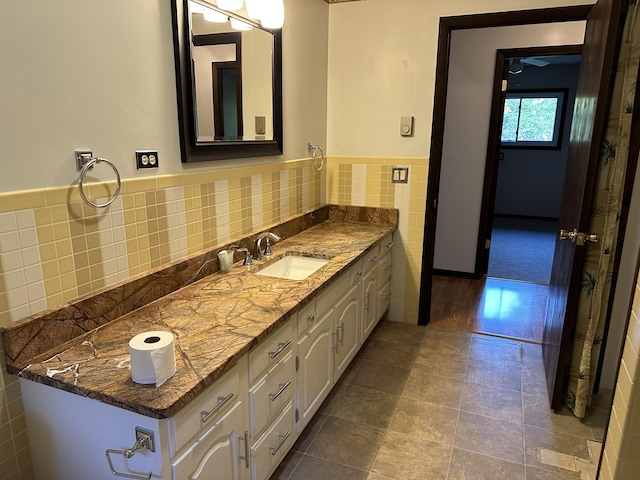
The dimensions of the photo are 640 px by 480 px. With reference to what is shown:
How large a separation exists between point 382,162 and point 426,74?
667mm

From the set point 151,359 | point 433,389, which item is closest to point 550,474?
point 433,389

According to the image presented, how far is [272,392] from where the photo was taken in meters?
1.71

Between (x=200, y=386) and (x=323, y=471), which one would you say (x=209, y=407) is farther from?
(x=323, y=471)

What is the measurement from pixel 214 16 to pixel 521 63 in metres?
5.87

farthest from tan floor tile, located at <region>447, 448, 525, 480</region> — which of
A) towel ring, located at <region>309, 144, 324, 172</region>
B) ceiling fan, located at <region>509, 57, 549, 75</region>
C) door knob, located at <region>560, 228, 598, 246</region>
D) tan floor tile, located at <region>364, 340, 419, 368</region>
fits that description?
ceiling fan, located at <region>509, 57, 549, 75</region>

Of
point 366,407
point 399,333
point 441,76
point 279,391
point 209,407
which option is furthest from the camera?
point 399,333

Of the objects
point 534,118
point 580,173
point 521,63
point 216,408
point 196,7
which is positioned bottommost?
point 216,408

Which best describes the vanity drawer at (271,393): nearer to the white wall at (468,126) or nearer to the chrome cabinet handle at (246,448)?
the chrome cabinet handle at (246,448)

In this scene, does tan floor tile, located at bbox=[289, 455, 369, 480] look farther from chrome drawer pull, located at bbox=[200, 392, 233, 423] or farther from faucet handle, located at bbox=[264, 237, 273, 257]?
faucet handle, located at bbox=[264, 237, 273, 257]

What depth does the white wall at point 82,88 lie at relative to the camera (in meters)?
1.28

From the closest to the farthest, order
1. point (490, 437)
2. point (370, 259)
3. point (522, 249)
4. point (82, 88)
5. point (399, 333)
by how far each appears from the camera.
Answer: point (82, 88) → point (490, 437) → point (370, 259) → point (399, 333) → point (522, 249)

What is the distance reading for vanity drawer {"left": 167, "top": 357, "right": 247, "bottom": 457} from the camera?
1.20 metres

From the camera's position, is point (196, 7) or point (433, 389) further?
point (433, 389)

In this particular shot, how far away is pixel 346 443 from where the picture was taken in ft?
7.11
